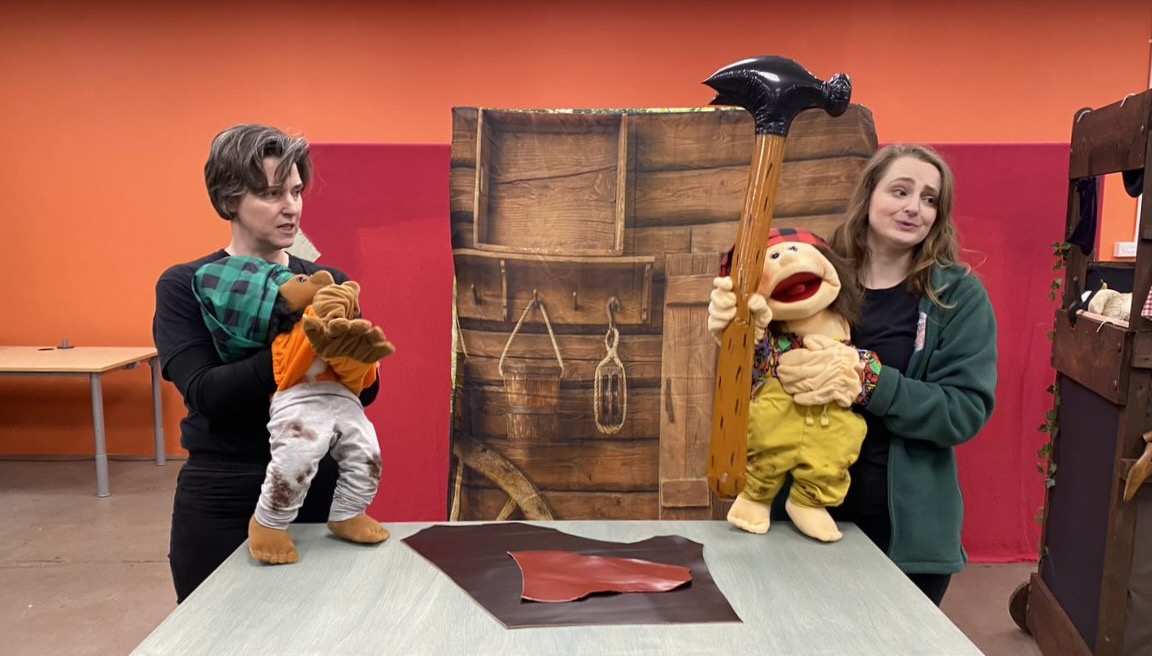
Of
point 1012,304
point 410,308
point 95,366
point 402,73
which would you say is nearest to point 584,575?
point 410,308

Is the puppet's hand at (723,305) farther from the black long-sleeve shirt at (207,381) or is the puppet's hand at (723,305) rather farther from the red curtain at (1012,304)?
the red curtain at (1012,304)

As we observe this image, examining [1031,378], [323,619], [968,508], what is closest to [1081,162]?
[1031,378]

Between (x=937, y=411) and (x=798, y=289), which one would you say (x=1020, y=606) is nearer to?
(x=937, y=411)

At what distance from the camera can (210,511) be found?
144cm

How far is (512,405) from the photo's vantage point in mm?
2209

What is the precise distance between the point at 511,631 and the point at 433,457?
5.40 feet

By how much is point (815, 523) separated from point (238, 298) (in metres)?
1.13

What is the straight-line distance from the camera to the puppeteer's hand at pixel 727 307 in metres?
1.38

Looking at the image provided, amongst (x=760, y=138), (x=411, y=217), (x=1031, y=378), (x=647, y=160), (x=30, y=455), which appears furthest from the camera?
(x=30, y=455)

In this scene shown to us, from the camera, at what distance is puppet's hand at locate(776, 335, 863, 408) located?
56.1 inches

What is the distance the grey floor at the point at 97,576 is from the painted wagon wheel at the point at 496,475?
134 centimetres

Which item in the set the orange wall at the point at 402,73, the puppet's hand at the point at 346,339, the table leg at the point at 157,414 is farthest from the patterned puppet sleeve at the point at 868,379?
the table leg at the point at 157,414

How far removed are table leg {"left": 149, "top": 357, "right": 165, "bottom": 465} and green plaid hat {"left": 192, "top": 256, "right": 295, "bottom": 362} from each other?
3.28 metres

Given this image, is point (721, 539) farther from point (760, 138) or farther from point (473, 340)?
point (473, 340)
